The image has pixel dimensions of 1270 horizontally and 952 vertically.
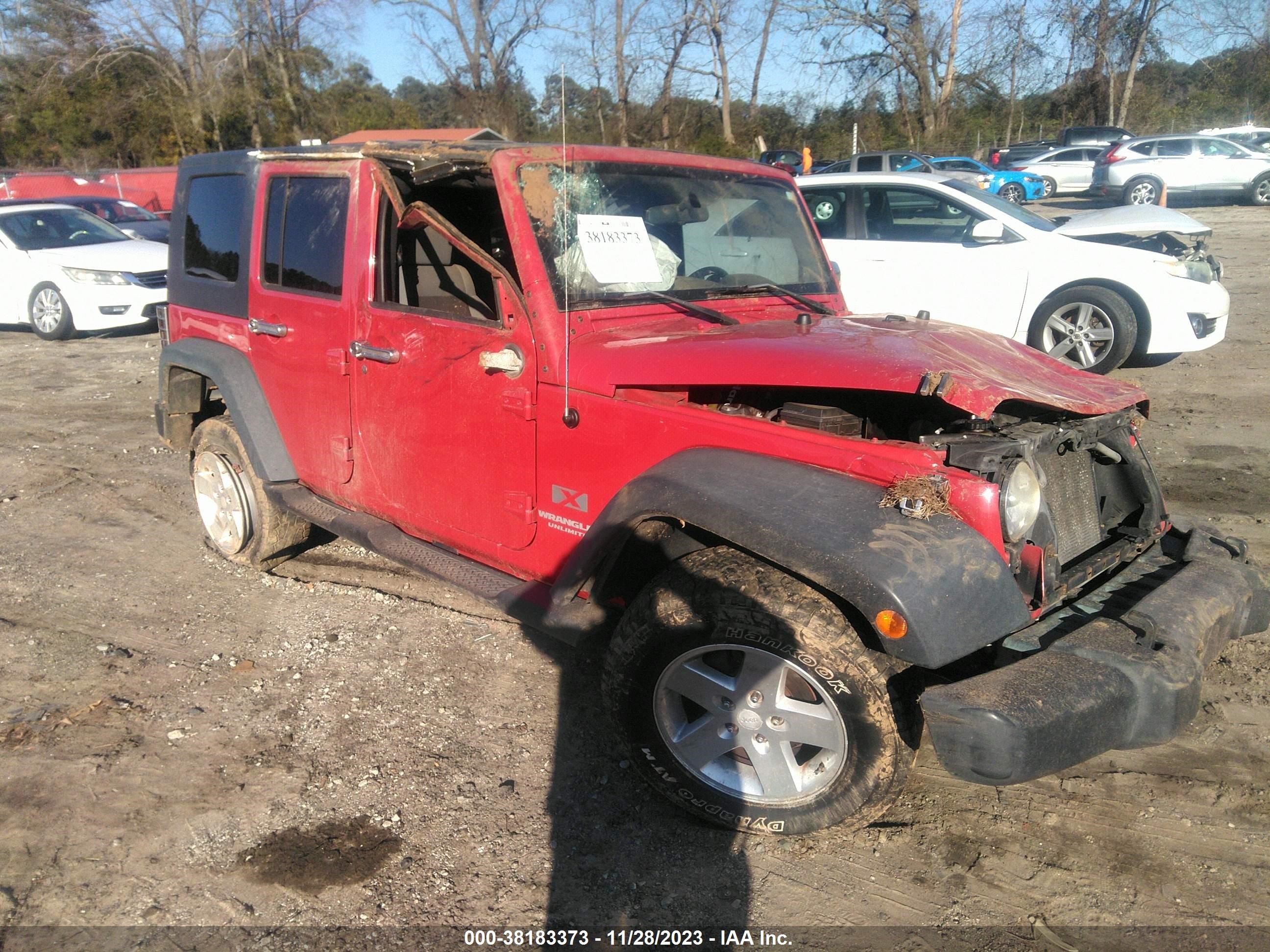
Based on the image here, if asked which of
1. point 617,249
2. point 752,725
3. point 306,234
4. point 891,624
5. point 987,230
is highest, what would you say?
point 987,230

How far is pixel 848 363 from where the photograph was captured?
8.43 feet

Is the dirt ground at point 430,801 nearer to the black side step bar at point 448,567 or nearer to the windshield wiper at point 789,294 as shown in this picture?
the black side step bar at point 448,567

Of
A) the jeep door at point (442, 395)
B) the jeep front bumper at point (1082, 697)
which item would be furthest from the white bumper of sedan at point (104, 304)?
the jeep front bumper at point (1082, 697)

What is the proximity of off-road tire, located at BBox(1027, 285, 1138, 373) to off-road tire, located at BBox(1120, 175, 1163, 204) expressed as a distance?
1547 cm

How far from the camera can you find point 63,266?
1101 cm

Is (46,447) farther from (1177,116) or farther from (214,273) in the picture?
(1177,116)

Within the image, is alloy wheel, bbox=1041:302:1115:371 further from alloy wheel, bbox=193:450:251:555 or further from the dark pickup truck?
the dark pickup truck

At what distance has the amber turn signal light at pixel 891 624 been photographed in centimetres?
220

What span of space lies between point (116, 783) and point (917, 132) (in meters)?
36.5

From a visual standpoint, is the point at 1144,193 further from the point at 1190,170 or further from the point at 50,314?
the point at 50,314

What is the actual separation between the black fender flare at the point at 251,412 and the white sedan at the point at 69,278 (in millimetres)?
7416

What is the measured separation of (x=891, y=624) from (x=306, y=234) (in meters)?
2.92

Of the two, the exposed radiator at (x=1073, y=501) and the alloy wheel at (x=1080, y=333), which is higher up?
the alloy wheel at (x=1080, y=333)

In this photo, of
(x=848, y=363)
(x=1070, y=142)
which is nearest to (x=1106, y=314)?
(x=848, y=363)
